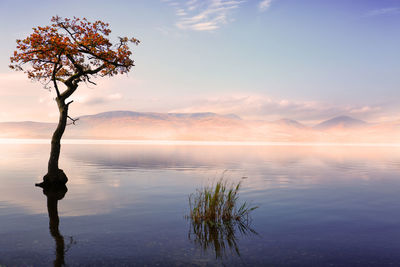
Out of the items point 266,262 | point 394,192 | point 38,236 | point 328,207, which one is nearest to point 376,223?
point 328,207

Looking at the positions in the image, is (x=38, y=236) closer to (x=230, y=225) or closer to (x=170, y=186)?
(x=230, y=225)

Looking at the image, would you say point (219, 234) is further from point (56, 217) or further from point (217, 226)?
point (56, 217)

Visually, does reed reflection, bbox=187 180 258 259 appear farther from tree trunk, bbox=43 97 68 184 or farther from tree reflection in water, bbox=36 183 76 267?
tree trunk, bbox=43 97 68 184

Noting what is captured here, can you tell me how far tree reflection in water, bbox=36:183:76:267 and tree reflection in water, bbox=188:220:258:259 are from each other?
4.04 metres

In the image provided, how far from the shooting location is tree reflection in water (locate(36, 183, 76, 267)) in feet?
32.6

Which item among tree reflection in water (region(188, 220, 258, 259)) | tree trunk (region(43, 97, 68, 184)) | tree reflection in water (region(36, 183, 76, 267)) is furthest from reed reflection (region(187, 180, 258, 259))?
tree trunk (region(43, 97, 68, 184))

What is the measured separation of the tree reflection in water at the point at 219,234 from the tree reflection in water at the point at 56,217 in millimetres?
→ 4043

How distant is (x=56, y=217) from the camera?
14.8 m

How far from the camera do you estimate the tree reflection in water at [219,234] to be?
10.8 meters

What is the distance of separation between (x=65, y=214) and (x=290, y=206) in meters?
10.8

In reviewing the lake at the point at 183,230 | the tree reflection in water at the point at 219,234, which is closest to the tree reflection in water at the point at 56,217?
the lake at the point at 183,230

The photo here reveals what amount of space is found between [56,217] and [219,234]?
731 centimetres

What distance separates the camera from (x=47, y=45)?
72.1 feet

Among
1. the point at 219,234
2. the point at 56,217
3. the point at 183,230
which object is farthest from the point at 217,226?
the point at 56,217
